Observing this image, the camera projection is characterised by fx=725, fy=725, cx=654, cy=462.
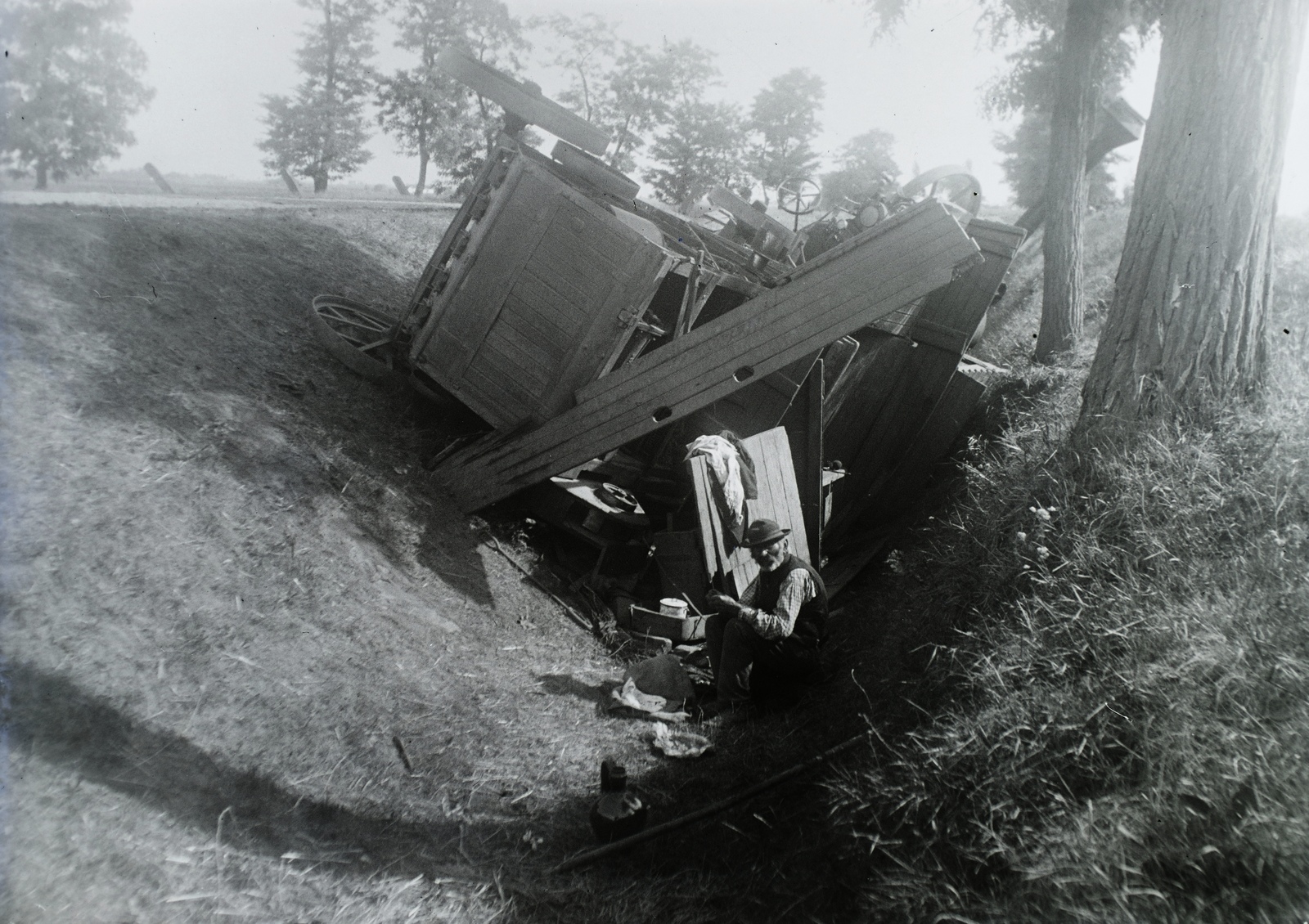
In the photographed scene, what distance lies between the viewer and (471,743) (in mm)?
4551

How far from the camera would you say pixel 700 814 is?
3.85 meters

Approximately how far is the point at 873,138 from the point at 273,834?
144 feet

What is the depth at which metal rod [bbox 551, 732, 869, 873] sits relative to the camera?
367 centimetres

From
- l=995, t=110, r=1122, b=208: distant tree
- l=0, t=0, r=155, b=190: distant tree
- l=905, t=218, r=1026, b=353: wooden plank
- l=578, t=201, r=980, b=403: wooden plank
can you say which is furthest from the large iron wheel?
l=0, t=0, r=155, b=190: distant tree

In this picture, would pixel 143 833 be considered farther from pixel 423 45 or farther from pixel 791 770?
pixel 423 45

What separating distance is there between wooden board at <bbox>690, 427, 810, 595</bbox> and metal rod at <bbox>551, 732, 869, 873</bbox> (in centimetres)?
222

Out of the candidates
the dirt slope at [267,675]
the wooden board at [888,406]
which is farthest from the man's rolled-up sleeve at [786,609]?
the wooden board at [888,406]

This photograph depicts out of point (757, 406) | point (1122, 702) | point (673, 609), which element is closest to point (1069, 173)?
point (757, 406)

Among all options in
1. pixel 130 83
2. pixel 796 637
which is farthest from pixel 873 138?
pixel 796 637

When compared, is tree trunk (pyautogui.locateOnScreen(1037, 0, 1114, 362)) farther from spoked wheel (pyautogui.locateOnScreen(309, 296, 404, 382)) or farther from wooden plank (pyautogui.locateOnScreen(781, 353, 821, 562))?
spoked wheel (pyautogui.locateOnScreen(309, 296, 404, 382))

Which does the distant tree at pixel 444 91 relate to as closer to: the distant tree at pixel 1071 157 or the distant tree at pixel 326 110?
the distant tree at pixel 326 110

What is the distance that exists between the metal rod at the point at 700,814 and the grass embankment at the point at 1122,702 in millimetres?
383

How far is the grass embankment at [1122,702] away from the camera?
2496 millimetres

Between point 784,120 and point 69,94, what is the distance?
91.7ft
